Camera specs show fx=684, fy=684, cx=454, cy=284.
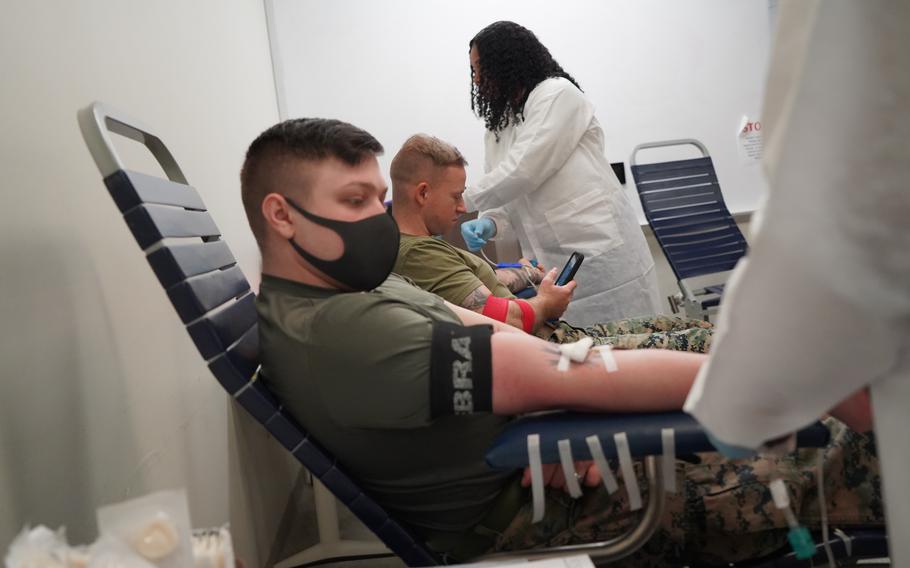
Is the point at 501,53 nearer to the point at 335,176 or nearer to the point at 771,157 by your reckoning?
the point at 335,176

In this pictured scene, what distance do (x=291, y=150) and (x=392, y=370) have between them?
45cm

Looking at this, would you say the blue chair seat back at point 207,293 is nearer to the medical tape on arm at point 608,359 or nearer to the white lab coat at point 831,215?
the medical tape on arm at point 608,359

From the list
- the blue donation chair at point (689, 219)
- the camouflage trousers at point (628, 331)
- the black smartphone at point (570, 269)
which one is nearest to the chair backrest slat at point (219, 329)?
the camouflage trousers at point (628, 331)

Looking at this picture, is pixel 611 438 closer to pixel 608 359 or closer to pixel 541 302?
pixel 608 359

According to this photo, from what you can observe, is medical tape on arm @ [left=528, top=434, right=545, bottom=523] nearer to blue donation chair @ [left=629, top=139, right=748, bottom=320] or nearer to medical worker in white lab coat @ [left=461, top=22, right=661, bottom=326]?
medical worker in white lab coat @ [left=461, top=22, right=661, bottom=326]

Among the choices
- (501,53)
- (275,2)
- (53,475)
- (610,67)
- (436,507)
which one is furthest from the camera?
(610,67)

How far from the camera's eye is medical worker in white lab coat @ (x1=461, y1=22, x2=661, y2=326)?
252cm

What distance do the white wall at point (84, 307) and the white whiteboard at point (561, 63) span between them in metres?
2.10

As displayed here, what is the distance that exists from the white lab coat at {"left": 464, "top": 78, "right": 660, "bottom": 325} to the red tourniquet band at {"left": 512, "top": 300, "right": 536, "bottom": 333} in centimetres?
81

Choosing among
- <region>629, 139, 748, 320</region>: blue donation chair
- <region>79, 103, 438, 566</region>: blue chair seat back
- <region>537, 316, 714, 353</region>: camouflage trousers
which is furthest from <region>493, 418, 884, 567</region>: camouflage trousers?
<region>629, 139, 748, 320</region>: blue donation chair

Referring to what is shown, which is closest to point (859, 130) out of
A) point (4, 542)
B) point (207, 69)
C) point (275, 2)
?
point (4, 542)

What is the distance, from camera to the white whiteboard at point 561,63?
11.9 ft

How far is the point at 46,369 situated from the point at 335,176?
500 mm

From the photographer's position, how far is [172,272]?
885 millimetres
